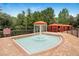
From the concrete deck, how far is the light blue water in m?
0.09

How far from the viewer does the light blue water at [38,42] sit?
113 inches

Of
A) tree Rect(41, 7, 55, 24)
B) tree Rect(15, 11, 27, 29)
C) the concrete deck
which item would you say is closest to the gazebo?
tree Rect(41, 7, 55, 24)

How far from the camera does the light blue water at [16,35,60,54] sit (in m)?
2.87

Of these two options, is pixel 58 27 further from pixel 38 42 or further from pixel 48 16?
pixel 38 42

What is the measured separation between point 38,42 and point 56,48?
1.01 feet

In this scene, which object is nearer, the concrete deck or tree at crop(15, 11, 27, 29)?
the concrete deck

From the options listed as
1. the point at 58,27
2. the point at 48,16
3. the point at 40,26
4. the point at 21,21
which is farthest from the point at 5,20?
the point at 58,27

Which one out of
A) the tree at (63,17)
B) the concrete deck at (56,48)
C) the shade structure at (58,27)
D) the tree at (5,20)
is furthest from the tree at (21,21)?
the tree at (63,17)

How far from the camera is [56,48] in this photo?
288 centimetres

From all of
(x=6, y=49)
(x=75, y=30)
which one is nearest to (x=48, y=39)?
(x=75, y=30)

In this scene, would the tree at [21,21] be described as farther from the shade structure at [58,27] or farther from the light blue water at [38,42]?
the shade structure at [58,27]

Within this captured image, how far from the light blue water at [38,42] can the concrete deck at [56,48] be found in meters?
0.09

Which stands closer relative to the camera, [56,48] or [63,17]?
[56,48]

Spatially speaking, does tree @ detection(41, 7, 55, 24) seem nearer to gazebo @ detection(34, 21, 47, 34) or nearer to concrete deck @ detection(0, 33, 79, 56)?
gazebo @ detection(34, 21, 47, 34)
